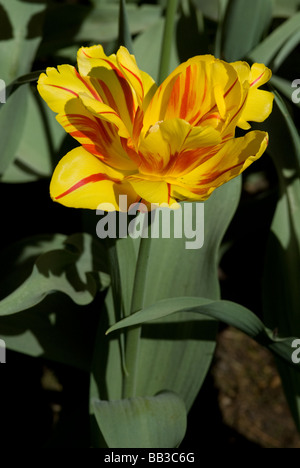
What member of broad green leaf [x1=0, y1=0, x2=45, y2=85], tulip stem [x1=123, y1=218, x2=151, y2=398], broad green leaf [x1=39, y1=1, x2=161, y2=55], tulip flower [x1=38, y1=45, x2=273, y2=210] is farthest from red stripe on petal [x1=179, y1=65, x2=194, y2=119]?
broad green leaf [x1=39, y1=1, x2=161, y2=55]

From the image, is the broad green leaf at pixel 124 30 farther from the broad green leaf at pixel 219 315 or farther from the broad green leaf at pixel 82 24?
the broad green leaf at pixel 82 24

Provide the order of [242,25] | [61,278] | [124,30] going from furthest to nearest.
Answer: [242,25]
[61,278]
[124,30]

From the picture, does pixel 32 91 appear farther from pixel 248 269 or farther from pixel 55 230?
pixel 248 269

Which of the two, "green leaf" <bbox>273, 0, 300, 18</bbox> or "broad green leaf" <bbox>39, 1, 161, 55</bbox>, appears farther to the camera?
"green leaf" <bbox>273, 0, 300, 18</bbox>

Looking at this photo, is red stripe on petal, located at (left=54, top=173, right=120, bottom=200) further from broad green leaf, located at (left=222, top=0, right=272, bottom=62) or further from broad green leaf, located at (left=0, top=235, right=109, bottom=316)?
broad green leaf, located at (left=222, top=0, right=272, bottom=62)

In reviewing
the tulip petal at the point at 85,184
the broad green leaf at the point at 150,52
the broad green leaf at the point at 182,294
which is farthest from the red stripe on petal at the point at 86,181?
the broad green leaf at the point at 150,52

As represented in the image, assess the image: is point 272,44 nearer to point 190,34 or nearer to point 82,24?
point 190,34

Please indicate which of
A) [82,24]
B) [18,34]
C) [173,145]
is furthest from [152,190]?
[82,24]
